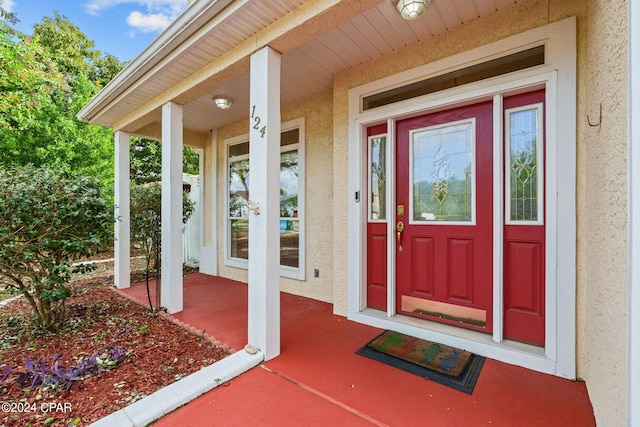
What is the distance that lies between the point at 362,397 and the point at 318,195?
2.52m

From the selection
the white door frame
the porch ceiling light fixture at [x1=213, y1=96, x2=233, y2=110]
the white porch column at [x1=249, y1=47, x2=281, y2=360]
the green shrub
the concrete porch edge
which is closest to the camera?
the concrete porch edge

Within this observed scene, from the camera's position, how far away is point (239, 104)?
4129 millimetres

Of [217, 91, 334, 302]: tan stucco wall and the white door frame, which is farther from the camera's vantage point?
[217, 91, 334, 302]: tan stucco wall

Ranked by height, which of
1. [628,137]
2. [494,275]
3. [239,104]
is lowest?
[494,275]

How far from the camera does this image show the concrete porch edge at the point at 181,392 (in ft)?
5.09

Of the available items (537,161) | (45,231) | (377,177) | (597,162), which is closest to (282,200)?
(377,177)

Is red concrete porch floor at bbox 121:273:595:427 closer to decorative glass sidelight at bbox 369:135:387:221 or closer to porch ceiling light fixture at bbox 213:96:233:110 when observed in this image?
decorative glass sidelight at bbox 369:135:387:221

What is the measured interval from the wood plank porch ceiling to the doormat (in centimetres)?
262

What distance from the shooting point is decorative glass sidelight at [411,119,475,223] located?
2559 mm

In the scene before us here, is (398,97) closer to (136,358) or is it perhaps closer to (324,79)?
(324,79)

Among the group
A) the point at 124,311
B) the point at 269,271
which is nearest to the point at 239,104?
the point at 269,271

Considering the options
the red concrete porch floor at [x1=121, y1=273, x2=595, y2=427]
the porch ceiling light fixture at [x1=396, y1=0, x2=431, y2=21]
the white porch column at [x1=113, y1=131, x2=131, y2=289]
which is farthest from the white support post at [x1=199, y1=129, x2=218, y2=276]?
the porch ceiling light fixture at [x1=396, y1=0, x2=431, y2=21]

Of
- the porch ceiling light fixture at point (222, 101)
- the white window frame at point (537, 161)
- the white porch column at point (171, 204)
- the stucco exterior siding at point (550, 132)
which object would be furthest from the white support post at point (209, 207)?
the white window frame at point (537, 161)

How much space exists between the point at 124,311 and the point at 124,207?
1749 mm
